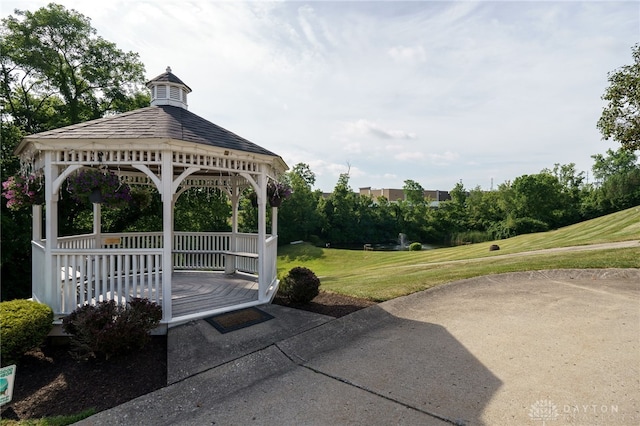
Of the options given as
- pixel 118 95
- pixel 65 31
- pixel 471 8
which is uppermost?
pixel 65 31

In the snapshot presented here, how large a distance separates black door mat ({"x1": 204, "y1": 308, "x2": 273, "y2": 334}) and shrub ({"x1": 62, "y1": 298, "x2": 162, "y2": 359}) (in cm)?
97

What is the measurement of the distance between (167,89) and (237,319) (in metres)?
5.37

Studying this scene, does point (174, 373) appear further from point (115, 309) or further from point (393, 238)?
point (393, 238)

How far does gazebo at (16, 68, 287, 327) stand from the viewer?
5.20 m

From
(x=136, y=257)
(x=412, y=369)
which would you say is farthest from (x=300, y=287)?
(x=136, y=257)

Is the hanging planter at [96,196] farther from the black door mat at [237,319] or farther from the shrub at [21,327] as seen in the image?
the black door mat at [237,319]

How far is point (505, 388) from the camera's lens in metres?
3.64

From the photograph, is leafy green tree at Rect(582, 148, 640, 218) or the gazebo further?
leafy green tree at Rect(582, 148, 640, 218)

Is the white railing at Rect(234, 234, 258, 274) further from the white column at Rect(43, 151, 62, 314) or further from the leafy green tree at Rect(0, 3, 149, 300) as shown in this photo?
the leafy green tree at Rect(0, 3, 149, 300)

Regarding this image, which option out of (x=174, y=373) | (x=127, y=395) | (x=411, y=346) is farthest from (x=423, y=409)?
(x=127, y=395)

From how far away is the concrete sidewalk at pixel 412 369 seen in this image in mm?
3215

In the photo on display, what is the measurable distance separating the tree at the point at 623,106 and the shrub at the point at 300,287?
11.9 m

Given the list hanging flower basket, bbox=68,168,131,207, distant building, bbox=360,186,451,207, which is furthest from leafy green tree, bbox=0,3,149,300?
distant building, bbox=360,186,451,207

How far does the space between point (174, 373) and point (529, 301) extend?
683 centimetres
